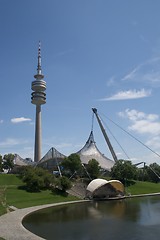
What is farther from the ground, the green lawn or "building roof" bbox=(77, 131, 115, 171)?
"building roof" bbox=(77, 131, 115, 171)

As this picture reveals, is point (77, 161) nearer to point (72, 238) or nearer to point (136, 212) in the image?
point (136, 212)

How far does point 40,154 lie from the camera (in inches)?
4518

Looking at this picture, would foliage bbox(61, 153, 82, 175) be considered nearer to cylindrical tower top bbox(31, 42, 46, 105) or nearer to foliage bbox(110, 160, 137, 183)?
foliage bbox(110, 160, 137, 183)

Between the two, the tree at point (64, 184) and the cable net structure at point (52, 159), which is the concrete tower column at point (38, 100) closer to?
the cable net structure at point (52, 159)

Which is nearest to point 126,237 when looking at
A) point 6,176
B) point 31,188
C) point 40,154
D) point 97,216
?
point 97,216

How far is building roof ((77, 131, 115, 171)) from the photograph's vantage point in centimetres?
8825

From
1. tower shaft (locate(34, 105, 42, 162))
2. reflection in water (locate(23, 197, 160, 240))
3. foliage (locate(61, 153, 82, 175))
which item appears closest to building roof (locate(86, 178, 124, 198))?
foliage (locate(61, 153, 82, 175))

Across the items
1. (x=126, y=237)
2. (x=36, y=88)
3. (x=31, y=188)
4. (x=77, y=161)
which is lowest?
(x=126, y=237)

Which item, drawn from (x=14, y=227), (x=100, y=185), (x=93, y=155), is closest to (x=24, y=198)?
(x=100, y=185)

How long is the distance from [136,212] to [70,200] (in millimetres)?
17114

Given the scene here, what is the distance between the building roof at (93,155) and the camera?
88250mm

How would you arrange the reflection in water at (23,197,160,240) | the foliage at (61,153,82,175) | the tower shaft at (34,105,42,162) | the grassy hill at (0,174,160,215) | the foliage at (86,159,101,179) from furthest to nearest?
the tower shaft at (34,105,42,162), the foliage at (86,159,101,179), the foliage at (61,153,82,175), the grassy hill at (0,174,160,215), the reflection in water at (23,197,160,240)

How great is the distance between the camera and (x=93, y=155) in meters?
91.6

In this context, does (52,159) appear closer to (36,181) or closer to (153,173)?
(153,173)
